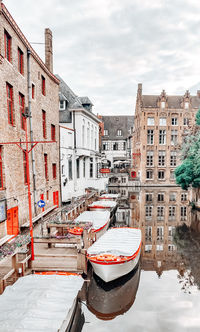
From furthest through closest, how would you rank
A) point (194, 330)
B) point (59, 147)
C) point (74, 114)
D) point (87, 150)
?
point (87, 150), point (74, 114), point (59, 147), point (194, 330)

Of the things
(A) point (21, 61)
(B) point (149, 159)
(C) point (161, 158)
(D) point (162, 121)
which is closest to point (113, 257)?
(A) point (21, 61)

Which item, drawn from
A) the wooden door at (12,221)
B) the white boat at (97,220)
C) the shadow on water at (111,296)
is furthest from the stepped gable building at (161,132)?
the shadow on water at (111,296)

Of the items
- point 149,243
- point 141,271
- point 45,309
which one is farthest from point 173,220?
point 45,309

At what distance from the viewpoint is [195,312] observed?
864 cm

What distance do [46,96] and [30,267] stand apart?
13773mm

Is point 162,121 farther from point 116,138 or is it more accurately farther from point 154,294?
point 154,294

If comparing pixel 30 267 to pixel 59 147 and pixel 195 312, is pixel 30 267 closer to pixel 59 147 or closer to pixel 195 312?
pixel 195 312

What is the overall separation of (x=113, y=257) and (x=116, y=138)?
56236mm

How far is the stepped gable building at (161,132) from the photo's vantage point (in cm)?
4975

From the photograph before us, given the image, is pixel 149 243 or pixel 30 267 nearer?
pixel 30 267

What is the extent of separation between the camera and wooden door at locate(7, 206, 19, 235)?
41.9 ft

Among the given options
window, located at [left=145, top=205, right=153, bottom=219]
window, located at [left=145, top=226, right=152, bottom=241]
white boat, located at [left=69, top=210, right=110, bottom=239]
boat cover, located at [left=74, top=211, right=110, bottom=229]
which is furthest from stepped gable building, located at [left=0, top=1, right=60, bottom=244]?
window, located at [left=145, top=205, right=153, bottom=219]

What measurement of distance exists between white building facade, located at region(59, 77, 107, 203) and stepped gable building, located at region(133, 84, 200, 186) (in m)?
23.5

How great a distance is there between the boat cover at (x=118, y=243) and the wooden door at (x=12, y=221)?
191 inches
